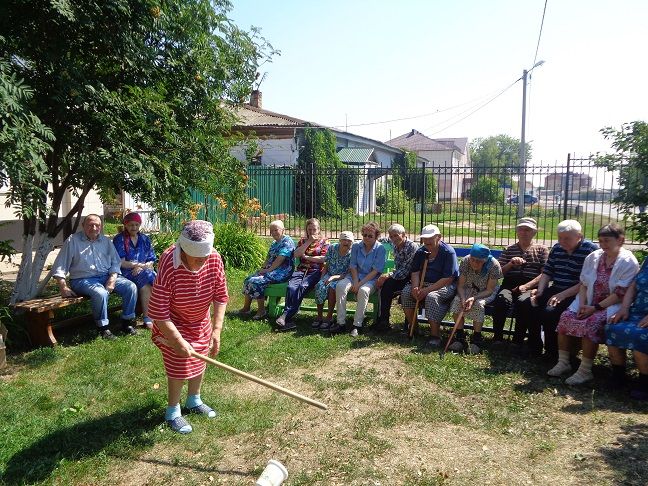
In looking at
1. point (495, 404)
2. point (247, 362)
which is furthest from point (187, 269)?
point (495, 404)

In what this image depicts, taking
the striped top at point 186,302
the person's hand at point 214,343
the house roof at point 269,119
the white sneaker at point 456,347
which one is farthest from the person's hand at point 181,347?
the house roof at point 269,119

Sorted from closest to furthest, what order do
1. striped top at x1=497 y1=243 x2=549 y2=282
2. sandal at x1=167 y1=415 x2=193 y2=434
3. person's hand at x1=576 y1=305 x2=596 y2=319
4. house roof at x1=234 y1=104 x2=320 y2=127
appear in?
sandal at x1=167 y1=415 x2=193 y2=434 → person's hand at x1=576 y1=305 x2=596 y2=319 → striped top at x1=497 y1=243 x2=549 y2=282 → house roof at x1=234 y1=104 x2=320 y2=127

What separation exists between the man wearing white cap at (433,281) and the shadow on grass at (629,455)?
224cm

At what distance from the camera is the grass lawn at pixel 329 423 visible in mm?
3469

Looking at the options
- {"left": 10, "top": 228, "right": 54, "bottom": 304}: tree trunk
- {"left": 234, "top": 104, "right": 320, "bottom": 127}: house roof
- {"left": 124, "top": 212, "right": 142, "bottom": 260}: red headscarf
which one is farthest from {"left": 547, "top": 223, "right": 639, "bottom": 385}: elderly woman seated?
{"left": 234, "top": 104, "right": 320, "bottom": 127}: house roof

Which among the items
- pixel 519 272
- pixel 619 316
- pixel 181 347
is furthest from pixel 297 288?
pixel 619 316

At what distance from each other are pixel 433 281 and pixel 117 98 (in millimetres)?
3778

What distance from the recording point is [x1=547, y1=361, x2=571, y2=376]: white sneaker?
4.90 metres

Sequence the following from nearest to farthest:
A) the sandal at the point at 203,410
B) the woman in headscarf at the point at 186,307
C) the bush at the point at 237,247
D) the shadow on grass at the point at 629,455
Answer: the shadow on grass at the point at 629,455 → the woman in headscarf at the point at 186,307 → the sandal at the point at 203,410 → the bush at the point at 237,247

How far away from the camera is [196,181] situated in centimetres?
635

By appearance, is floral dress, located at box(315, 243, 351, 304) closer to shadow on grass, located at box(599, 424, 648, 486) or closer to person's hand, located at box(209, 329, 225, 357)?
person's hand, located at box(209, 329, 225, 357)

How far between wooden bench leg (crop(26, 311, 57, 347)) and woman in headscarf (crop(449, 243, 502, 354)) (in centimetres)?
414

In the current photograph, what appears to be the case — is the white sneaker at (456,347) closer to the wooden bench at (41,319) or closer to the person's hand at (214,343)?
the person's hand at (214,343)

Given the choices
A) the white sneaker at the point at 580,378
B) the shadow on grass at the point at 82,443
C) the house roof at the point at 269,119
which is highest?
the house roof at the point at 269,119
